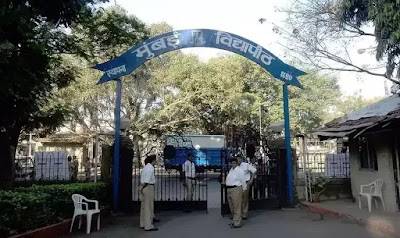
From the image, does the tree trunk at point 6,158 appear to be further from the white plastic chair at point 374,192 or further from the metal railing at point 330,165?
the white plastic chair at point 374,192

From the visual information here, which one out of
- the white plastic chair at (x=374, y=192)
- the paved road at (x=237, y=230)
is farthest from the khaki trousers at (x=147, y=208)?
the white plastic chair at (x=374, y=192)

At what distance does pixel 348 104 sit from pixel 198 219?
138 feet

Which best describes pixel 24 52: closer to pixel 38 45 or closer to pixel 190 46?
pixel 38 45

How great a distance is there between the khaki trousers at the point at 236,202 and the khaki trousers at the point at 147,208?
1880 millimetres

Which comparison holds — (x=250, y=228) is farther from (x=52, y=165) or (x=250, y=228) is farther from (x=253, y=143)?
(x=52, y=165)

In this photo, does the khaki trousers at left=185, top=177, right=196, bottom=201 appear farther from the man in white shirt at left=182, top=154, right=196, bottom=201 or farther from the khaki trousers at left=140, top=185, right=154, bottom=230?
the khaki trousers at left=140, top=185, right=154, bottom=230

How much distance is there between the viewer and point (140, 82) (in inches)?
1229

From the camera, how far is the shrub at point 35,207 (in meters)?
7.01

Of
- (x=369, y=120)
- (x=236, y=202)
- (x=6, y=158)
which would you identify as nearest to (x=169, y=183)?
(x=236, y=202)

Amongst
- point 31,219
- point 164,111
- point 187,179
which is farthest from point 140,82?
point 31,219

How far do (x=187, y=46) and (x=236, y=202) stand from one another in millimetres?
5273

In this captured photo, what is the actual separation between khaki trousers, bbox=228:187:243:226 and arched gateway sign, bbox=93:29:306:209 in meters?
3.54

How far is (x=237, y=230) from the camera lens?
909 cm

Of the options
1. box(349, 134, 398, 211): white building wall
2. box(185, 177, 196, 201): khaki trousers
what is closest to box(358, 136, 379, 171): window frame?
box(349, 134, 398, 211): white building wall
